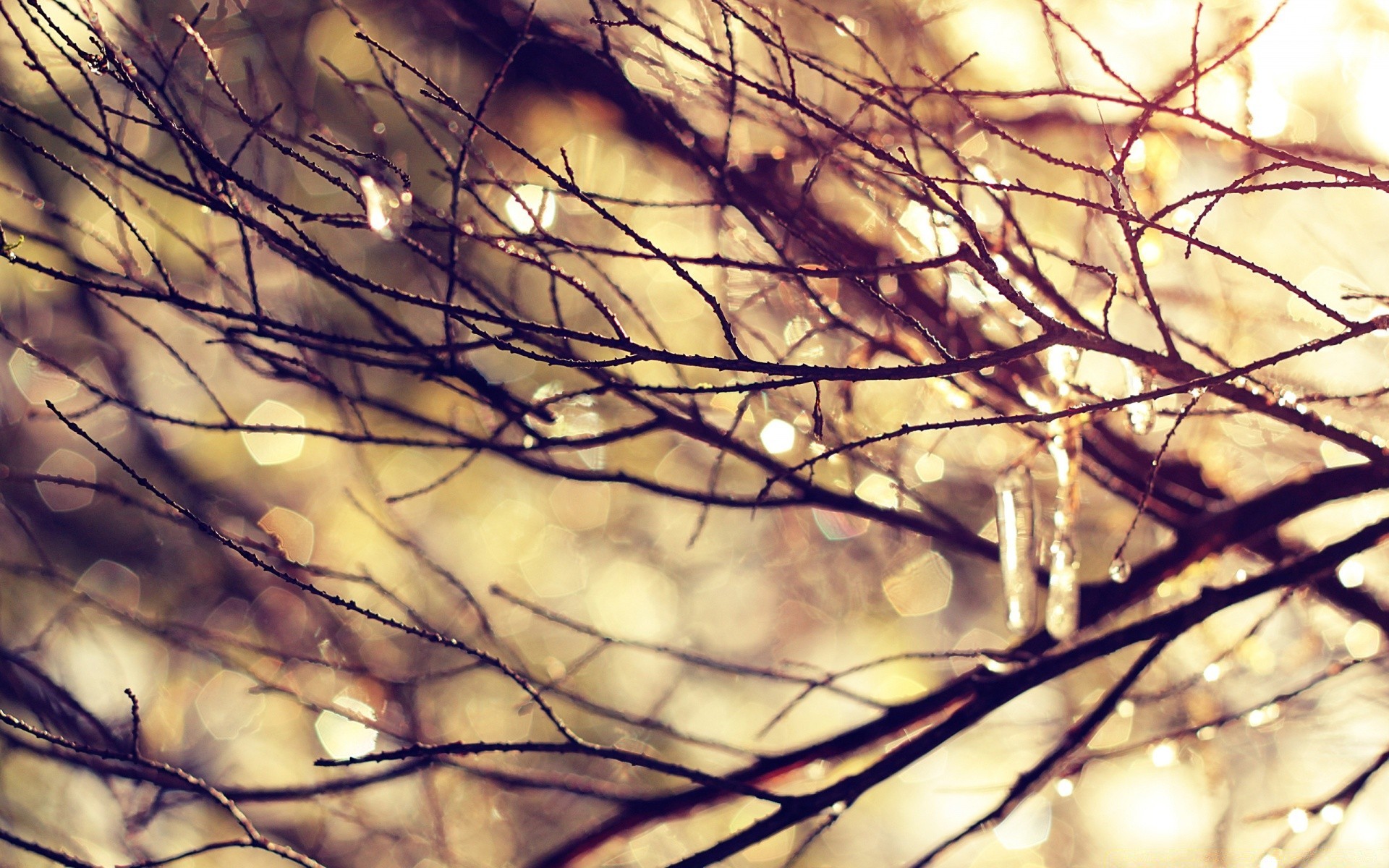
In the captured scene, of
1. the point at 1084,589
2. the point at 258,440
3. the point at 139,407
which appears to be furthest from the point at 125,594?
the point at 1084,589

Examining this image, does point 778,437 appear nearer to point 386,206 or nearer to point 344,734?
point 386,206

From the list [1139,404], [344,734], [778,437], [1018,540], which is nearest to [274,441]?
[344,734]

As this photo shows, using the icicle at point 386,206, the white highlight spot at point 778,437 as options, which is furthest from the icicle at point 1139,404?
the icicle at point 386,206

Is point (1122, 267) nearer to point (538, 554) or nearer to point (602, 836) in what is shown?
point (602, 836)

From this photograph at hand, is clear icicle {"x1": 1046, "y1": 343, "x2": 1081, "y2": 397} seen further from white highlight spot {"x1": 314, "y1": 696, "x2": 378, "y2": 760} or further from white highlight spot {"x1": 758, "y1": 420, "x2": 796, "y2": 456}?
white highlight spot {"x1": 314, "y1": 696, "x2": 378, "y2": 760}

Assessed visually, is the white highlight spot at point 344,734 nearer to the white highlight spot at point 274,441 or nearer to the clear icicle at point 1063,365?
the white highlight spot at point 274,441

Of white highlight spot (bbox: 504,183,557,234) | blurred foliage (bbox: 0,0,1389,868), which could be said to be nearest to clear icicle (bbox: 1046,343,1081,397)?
blurred foliage (bbox: 0,0,1389,868)
